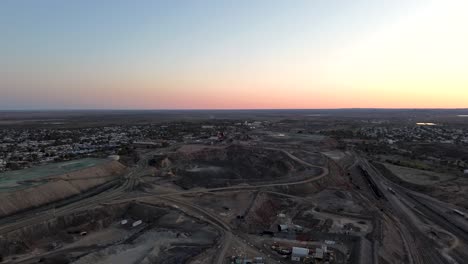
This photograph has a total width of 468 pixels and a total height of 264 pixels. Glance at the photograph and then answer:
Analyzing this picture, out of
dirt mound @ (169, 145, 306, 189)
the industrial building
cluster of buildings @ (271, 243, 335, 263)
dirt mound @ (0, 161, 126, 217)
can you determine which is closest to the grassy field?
dirt mound @ (0, 161, 126, 217)

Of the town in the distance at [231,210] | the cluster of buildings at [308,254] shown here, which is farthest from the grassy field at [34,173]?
the cluster of buildings at [308,254]

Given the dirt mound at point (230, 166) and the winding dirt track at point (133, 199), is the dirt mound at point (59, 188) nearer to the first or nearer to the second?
the winding dirt track at point (133, 199)

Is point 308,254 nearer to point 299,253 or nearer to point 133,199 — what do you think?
point 299,253

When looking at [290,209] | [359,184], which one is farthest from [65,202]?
[359,184]

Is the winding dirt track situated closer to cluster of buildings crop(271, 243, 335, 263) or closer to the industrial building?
cluster of buildings crop(271, 243, 335, 263)

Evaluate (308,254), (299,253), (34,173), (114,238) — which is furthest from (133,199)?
(308,254)

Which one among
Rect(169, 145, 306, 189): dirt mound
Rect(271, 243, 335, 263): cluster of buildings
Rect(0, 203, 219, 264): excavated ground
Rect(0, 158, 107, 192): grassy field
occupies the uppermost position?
Rect(0, 158, 107, 192): grassy field
